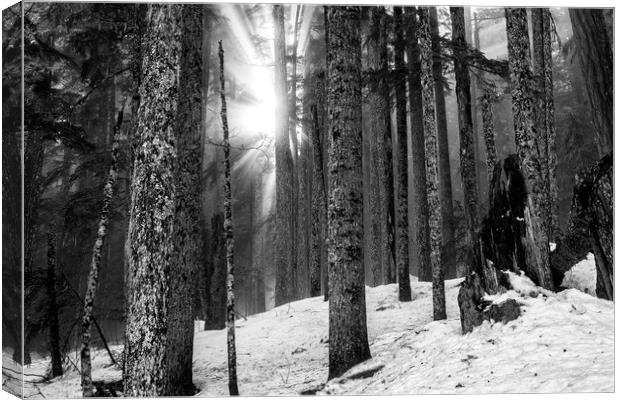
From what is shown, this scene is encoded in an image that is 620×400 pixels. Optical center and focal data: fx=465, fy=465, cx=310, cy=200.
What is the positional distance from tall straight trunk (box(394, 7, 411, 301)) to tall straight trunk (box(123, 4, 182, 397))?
6.37 m

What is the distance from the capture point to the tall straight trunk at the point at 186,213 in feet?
23.5

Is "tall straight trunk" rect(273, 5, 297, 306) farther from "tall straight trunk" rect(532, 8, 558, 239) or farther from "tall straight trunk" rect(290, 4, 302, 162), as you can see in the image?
"tall straight trunk" rect(532, 8, 558, 239)

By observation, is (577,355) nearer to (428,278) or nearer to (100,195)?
(428,278)

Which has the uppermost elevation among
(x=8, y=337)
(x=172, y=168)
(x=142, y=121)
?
(x=142, y=121)

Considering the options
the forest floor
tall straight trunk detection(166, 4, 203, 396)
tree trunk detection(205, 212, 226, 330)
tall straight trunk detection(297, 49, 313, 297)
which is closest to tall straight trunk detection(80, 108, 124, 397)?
tall straight trunk detection(166, 4, 203, 396)

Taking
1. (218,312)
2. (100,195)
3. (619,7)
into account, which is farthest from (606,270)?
(100,195)

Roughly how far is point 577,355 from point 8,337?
268 inches

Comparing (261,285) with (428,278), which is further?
(261,285)

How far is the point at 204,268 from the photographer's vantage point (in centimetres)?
1333

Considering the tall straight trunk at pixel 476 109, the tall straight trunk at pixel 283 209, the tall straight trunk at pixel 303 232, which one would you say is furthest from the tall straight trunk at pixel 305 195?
the tall straight trunk at pixel 476 109

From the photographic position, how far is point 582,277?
6.25 meters

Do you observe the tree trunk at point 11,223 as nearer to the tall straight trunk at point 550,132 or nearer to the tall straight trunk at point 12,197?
the tall straight trunk at point 12,197

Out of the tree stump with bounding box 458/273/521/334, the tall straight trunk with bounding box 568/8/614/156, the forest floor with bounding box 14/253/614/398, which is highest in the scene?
the tall straight trunk with bounding box 568/8/614/156

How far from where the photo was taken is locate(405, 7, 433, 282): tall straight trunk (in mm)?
11698
